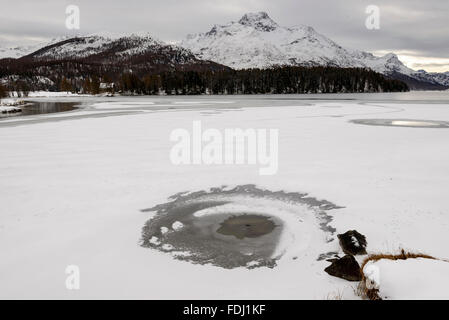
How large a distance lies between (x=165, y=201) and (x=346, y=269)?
233 inches

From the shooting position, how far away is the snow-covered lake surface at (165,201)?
21.7 feet

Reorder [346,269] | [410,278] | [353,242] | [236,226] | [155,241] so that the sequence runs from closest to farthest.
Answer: [410,278]
[346,269]
[353,242]
[155,241]
[236,226]

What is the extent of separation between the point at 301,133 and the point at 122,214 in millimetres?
16416

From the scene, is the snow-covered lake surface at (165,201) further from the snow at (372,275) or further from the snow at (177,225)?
the snow at (177,225)

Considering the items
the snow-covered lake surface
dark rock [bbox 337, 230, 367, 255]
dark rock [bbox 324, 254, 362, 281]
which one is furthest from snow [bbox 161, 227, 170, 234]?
dark rock [bbox 337, 230, 367, 255]

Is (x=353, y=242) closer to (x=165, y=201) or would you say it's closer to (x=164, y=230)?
(x=164, y=230)

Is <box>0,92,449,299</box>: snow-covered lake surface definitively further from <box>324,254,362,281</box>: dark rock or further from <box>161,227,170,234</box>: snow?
<box>161,227,170,234</box>: snow

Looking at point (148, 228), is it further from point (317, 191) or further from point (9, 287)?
point (317, 191)

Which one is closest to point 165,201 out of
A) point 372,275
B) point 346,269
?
point 346,269

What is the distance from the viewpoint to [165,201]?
434 inches

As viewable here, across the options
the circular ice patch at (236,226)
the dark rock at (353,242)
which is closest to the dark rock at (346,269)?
the dark rock at (353,242)

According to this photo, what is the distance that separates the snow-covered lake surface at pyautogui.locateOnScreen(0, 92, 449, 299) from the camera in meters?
6.62

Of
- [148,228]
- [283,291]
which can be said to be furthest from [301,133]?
[283,291]

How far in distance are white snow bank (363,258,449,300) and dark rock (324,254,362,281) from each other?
258 mm
